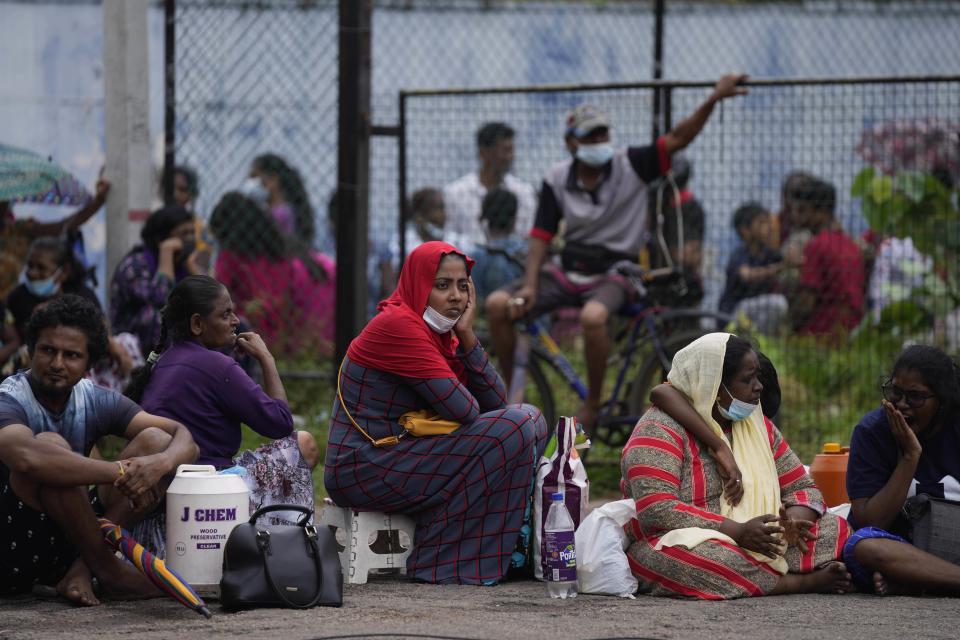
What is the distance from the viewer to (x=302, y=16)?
9.48 meters

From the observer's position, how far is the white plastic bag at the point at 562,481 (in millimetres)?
5297

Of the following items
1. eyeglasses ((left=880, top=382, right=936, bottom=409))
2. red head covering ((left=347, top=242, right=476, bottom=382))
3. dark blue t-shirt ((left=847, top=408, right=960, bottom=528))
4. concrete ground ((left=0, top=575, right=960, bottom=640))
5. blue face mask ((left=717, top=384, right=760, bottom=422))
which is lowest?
concrete ground ((left=0, top=575, right=960, bottom=640))

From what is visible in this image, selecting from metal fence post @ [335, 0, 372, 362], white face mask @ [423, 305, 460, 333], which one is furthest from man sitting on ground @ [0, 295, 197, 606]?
metal fence post @ [335, 0, 372, 362]

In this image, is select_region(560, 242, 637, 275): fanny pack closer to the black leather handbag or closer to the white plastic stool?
the white plastic stool

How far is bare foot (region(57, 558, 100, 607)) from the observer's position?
4.81 metres

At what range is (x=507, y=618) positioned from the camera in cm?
468

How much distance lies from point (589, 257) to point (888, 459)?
2.82 metres

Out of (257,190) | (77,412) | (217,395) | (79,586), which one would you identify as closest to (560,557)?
(217,395)

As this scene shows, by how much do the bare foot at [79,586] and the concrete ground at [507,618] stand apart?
0.05m

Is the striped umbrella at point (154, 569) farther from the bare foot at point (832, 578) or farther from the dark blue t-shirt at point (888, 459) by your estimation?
the dark blue t-shirt at point (888, 459)

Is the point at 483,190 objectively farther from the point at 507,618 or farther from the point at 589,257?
the point at 507,618

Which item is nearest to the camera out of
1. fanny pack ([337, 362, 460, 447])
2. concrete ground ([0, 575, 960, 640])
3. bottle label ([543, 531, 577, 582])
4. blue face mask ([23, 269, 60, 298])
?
concrete ground ([0, 575, 960, 640])

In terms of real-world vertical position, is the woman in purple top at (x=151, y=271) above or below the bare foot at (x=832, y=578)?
above

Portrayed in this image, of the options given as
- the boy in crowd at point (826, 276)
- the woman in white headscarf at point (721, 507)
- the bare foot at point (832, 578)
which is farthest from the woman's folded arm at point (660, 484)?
the boy in crowd at point (826, 276)
